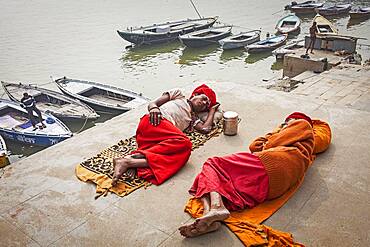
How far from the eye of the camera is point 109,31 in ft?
81.8

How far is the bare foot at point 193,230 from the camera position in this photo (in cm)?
254

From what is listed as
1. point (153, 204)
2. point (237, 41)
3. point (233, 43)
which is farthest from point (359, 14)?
point (153, 204)

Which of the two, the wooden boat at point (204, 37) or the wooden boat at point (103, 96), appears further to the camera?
the wooden boat at point (204, 37)

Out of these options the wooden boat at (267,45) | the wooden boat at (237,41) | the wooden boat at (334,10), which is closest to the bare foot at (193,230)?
the wooden boat at (267,45)

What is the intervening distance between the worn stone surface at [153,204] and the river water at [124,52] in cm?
657

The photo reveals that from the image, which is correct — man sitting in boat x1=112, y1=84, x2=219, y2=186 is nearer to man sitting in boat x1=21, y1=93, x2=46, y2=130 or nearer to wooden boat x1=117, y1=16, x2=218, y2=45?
man sitting in boat x1=21, y1=93, x2=46, y2=130

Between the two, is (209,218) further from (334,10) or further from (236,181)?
(334,10)

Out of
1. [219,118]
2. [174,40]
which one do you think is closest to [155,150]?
[219,118]

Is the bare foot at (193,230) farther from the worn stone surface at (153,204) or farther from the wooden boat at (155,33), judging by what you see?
the wooden boat at (155,33)

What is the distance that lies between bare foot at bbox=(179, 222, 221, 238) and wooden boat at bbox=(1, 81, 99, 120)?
7841mm

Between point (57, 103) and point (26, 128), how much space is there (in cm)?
206

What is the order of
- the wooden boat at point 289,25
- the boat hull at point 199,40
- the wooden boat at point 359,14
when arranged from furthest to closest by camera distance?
the wooden boat at point 359,14 → the wooden boat at point 289,25 → the boat hull at point 199,40

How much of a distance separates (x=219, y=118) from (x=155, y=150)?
1.51 m

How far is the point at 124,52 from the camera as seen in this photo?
19.9 m
